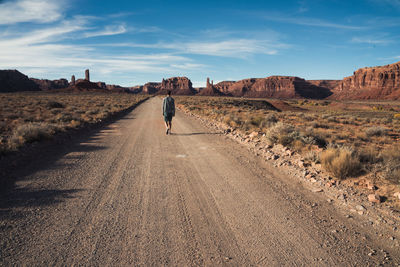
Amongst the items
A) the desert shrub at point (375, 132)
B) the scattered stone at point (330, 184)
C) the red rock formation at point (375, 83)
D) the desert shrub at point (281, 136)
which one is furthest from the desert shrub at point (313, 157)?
the red rock formation at point (375, 83)

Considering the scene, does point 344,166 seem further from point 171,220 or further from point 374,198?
point 171,220

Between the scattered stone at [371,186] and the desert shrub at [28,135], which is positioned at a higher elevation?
the desert shrub at [28,135]

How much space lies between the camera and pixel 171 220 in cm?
340

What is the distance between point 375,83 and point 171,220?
197 meters

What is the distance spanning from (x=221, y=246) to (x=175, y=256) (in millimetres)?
629

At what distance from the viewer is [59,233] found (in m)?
3.03

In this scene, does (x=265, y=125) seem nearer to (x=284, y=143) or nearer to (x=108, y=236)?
(x=284, y=143)

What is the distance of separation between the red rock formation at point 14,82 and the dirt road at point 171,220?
165m

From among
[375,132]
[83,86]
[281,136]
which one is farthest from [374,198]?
[83,86]

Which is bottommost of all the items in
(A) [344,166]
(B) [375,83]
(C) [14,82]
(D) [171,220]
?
(D) [171,220]

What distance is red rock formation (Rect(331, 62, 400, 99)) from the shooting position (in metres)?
139

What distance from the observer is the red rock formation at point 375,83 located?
138875 millimetres

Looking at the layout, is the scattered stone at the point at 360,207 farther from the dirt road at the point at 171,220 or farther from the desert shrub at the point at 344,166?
the desert shrub at the point at 344,166

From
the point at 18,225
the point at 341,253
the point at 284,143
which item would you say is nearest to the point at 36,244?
the point at 18,225
